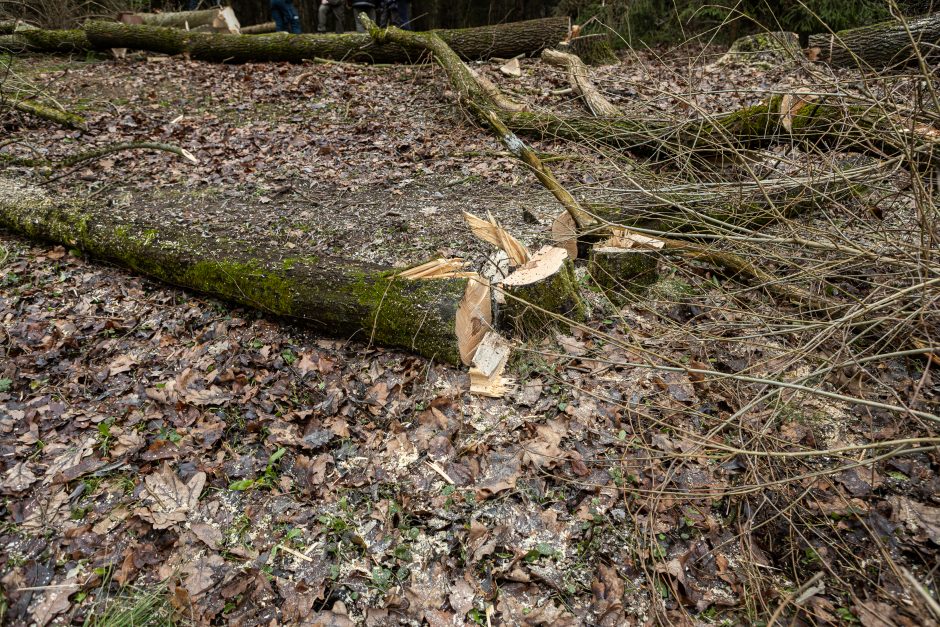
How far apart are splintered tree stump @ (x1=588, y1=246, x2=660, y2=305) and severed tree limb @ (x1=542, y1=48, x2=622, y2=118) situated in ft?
8.07

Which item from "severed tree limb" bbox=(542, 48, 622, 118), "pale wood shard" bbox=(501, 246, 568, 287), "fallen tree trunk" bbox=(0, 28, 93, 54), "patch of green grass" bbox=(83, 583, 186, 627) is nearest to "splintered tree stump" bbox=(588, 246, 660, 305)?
"pale wood shard" bbox=(501, 246, 568, 287)

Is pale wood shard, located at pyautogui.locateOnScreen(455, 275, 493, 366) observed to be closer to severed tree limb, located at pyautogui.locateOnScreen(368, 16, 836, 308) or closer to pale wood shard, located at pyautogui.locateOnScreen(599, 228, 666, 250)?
severed tree limb, located at pyautogui.locateOnScreen(368, 16, 836, 308)

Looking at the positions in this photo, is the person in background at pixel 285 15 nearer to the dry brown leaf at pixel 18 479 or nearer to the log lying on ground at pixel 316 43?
the log lying on ground at pixel 316 43

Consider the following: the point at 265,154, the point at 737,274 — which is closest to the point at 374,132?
the point at 265,154

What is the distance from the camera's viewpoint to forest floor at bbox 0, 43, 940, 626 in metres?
2.21

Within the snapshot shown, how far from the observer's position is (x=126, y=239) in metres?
4.04

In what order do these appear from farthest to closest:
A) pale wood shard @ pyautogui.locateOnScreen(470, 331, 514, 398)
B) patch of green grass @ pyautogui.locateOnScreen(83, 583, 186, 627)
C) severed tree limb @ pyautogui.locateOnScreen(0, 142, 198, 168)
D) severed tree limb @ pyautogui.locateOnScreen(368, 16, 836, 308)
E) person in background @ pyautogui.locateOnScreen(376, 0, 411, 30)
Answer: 1. person in background @ pyautogui.locateOnScreen(376, 0, 411, 30)
2. severed tree limb @ pyautogui.locateOnScreen(0, 142, 198, 168)
3. severed tree limb @ pyautogui.locateOnScreen(368, 16, 836, 308)
4. pale wood shard @ pyautogui.locateOnScreen(470, 331, 514, 398)
5. patch of green grass @ pyautogui.locateOnScreen(83, 583, 186, 627)

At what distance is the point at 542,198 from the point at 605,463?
2.95 metres

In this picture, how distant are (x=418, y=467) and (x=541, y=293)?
4.31 ft

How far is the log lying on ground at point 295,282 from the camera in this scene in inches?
125

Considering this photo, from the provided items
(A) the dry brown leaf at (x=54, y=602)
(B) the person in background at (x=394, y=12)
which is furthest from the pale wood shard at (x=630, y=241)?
(B) the person in background at (x=394, y=12)

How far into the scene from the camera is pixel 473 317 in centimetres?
320

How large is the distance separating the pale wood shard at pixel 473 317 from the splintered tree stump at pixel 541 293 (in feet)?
0.44

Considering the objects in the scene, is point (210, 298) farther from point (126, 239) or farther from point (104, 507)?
point (104, 507)
